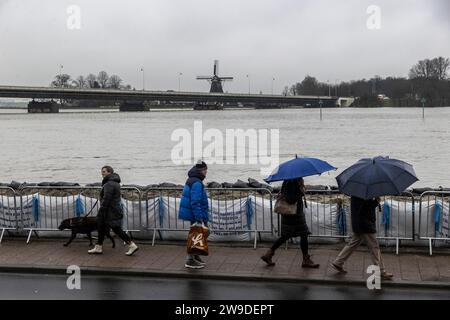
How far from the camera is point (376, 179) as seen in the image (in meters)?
8.41

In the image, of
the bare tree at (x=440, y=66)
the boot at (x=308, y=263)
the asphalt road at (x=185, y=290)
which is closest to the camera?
the asphalt road at (x=185, y=290)

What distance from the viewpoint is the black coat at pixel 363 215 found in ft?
28.7

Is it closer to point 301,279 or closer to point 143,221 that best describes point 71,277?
point 143,221

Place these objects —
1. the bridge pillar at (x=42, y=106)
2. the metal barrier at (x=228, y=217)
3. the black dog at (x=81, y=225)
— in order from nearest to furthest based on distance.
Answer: the black dog at (x=81, y=225), the metal barrier at (x=228, y=217), the bridge pillar at (x=42, y=106)

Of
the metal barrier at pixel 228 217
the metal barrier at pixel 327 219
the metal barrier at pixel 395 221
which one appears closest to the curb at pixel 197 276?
the metal barrier at pixel 228 217

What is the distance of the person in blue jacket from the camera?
9328 millimetres

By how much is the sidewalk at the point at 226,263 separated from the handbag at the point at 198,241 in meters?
0.32

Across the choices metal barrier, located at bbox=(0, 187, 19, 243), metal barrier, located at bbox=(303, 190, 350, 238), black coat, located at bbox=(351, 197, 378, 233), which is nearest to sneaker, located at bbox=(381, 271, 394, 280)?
black coat, located at bbox=(351, 197, 378, 233)

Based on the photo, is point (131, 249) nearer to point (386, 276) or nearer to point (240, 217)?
point (240, 217)

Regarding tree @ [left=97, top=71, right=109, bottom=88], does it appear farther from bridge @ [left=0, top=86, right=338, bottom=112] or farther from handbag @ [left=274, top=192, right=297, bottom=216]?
handbag @ [left=274, top=192, right=297, bottom=216]

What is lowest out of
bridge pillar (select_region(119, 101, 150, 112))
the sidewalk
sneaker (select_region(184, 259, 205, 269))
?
the sidewalk

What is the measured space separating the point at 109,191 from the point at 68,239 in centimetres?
206

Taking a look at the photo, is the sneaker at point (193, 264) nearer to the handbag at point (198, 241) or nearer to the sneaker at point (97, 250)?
the handbag at point (198, 241)

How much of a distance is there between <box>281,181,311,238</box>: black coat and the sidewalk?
1.90 ft
